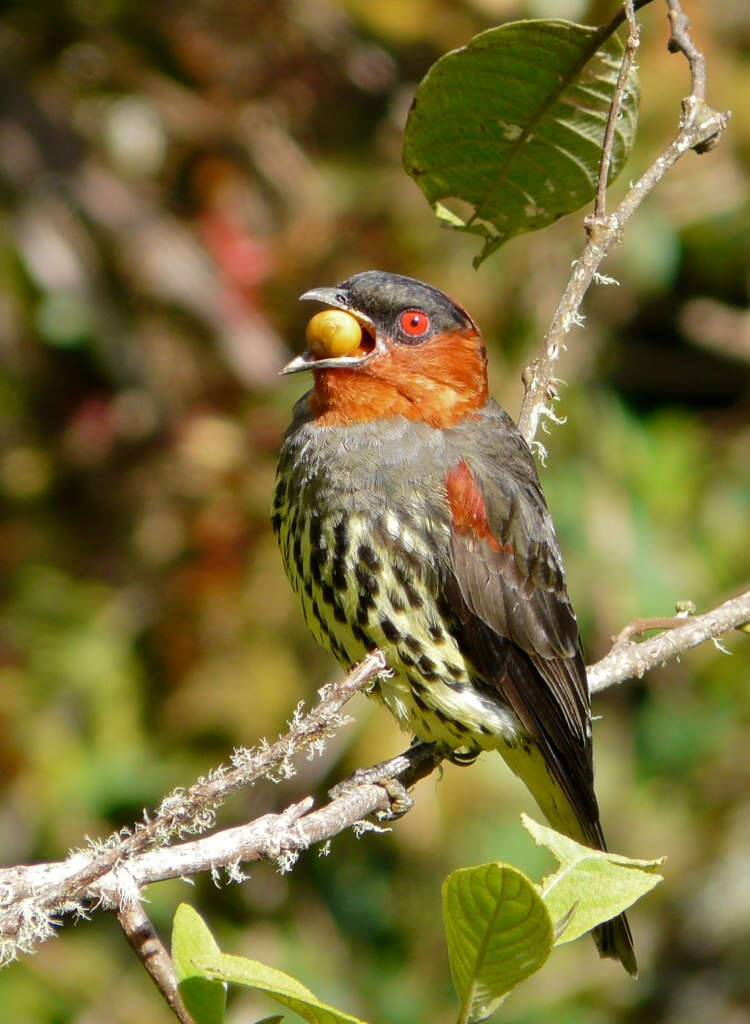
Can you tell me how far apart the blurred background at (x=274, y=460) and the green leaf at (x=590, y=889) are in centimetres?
259

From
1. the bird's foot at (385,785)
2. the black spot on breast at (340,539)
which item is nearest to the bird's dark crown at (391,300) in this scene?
the black spot on breast at (340,539)

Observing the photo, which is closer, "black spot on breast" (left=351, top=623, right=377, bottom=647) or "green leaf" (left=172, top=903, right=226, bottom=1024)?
"green leaf" (left=172, top=903, right=226, bottom=1024)

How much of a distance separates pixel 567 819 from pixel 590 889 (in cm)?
192

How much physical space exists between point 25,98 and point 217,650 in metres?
2.13

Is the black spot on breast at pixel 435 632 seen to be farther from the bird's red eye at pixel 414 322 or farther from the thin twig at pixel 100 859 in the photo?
the thin twig at pixel 100 859

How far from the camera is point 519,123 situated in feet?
9.13

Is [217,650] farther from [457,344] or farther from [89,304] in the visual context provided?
[457,344]

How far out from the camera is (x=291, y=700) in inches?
184

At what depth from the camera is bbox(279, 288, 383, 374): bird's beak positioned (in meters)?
3.03

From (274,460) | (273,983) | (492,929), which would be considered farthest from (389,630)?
(274,460)

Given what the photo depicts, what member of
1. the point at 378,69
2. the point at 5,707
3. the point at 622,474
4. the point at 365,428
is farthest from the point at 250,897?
the point at 378,69

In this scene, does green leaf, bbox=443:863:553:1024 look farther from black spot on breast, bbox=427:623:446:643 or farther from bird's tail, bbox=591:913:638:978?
bird's tail, bbox=591:913:638:978

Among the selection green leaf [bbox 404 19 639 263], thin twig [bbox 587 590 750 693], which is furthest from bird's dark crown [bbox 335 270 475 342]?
thin twig [bbox 587 590 750 693]

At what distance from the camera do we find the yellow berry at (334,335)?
3150 millimetres
